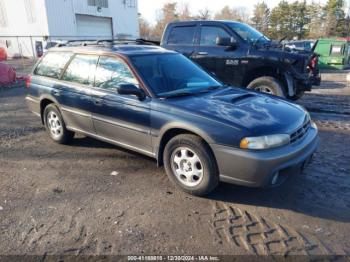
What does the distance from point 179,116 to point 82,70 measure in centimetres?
199

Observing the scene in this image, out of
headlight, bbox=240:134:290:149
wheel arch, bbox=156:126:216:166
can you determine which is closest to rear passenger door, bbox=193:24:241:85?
wheel arch, bbox=156:126:216:166

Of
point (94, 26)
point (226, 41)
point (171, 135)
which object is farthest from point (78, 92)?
point (94, 26)

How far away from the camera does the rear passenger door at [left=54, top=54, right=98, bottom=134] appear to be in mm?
4477

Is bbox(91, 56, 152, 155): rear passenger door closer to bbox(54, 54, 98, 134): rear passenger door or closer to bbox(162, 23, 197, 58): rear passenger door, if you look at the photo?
bbox(54, 54, 98, 134): rear passenger door

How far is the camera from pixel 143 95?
3.76 m

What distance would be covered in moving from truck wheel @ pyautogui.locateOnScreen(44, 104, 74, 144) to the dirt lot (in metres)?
0.37

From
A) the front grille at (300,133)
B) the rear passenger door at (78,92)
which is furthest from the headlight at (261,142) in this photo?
the rear passenger door at (78,92)

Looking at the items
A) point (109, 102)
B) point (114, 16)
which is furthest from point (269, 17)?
point (109, 102)

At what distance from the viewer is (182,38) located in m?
7.75

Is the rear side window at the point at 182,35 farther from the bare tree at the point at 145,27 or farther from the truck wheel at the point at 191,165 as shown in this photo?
the bare tree at the point at 145,27

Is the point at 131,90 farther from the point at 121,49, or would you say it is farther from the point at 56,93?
the point at 56,93

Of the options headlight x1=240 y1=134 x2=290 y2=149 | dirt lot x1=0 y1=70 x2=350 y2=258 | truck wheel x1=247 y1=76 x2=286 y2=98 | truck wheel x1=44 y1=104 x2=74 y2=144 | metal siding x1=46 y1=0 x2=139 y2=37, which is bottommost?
dirt lot x1=0 y1=70 x2=350 y2=258

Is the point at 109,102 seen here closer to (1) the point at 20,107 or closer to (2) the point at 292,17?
(1) the point at 20,107

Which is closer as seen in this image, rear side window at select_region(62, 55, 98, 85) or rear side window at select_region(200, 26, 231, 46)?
rear side window at select_region(62, 55, 98, 85)
